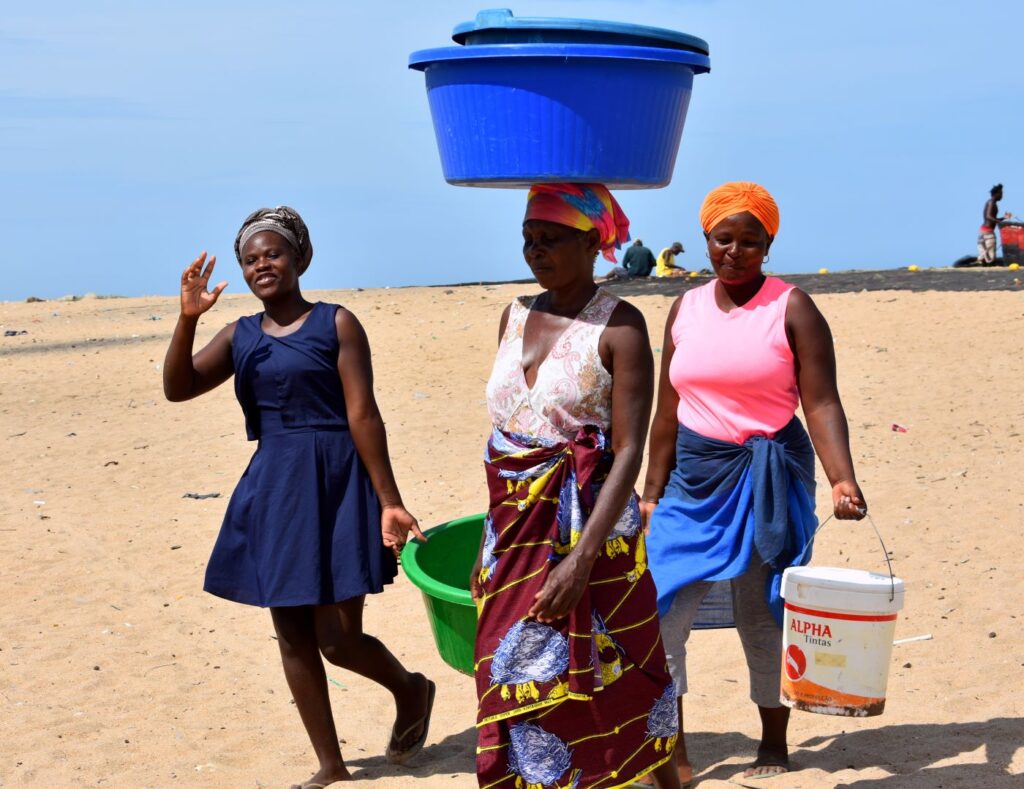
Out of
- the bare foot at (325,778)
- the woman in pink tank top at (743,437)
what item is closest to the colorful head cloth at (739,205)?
the woman in pink tank top at (743,437)

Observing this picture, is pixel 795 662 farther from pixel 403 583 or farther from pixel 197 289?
pixel 403 583

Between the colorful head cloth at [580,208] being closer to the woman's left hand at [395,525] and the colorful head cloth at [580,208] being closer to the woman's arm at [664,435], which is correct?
the woman's arm at [664,435]

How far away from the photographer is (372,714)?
504 centimetres

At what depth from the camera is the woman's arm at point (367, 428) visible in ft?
12.6

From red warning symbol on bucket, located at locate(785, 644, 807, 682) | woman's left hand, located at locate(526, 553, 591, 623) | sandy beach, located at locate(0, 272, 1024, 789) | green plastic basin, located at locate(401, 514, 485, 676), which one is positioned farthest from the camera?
sandy beach, located at locate(0, 272, 1024, 789)

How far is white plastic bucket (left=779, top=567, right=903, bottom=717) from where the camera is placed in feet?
11.5

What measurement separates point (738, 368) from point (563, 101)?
1010 millimetres

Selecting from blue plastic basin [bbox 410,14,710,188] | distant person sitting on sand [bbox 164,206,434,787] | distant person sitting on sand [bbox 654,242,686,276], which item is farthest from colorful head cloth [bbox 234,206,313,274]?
distant person sitting on sand [bbox 654,242,686,276]

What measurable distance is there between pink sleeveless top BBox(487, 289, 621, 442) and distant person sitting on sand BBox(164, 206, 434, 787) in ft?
2.66

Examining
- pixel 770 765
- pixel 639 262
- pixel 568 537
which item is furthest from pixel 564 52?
pixel 639 262

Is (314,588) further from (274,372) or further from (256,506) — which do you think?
(274,372)

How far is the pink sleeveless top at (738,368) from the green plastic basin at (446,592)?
91cm

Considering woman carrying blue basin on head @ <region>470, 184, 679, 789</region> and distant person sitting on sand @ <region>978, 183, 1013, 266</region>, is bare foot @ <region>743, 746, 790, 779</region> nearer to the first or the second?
woman carrying blue basin on head @ <region>470, 184, 679, 789</region>

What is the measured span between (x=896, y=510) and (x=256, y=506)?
4816 mm
